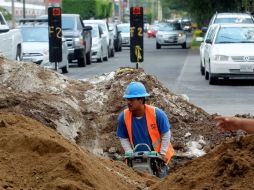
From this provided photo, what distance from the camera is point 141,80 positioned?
13.4m

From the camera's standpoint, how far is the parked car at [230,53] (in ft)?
82.4

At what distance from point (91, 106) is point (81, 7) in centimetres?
6010

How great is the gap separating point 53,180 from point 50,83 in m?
6.87

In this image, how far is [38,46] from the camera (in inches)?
1164

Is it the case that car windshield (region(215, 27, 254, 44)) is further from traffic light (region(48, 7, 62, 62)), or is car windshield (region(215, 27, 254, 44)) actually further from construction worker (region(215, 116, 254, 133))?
construction worker (region(215, 116, 254, 133))

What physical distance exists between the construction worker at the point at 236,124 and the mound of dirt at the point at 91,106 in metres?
5.42

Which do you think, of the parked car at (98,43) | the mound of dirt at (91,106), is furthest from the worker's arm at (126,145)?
the parked car at (98,43)

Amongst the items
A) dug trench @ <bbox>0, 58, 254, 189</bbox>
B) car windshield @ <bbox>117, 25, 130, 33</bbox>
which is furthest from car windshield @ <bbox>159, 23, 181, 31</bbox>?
dug trench @ <bbox>0, 58, 254, 189</bbox>

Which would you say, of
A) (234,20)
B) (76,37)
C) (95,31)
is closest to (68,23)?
(76,37)

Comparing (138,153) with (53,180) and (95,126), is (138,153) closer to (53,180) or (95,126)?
(53,180)

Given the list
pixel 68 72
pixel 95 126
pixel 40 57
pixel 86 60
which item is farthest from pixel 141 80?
pixel 86 60

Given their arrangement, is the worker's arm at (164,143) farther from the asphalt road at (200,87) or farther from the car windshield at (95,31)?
the car windshield at (95,31)

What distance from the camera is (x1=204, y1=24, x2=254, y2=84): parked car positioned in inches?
989

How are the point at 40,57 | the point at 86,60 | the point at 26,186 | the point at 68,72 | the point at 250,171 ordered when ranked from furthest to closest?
1. the point at 86,60
2. the point at 68,72
3. the point at 40,57
4. the point at 26,186
5. the point at 250,171
